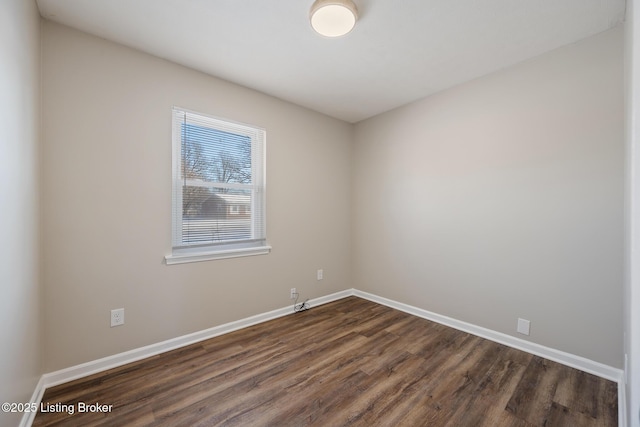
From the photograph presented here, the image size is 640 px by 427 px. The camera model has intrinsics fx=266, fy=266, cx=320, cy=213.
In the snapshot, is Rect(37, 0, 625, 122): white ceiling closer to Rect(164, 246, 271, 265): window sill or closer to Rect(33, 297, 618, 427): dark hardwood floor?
Rect(164, 246, 271, 265): window sill

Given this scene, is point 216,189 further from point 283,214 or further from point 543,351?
point 543,351

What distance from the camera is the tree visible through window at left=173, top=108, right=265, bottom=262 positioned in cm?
241

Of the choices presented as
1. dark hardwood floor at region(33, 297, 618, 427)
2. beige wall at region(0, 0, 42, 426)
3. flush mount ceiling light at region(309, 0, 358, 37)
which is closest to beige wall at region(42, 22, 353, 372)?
beige wall at region(0, 0, 42, 426)

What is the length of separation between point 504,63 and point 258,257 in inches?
117

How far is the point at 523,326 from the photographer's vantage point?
2311 mm

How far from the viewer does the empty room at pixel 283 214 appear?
1.62 m

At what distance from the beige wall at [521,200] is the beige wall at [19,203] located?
10.4 ft

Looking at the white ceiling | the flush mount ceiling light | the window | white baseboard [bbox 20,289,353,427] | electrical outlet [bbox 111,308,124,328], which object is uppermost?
the white ceiling

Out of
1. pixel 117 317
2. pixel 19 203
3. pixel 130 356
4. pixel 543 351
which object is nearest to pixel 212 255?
pixel 117 317

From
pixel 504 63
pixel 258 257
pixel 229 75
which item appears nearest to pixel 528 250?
pixel 504 63

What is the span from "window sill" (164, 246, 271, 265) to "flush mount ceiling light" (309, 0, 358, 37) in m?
2.05

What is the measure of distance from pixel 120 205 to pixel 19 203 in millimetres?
680

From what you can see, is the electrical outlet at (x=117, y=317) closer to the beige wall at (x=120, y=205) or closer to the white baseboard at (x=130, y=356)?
the beige wall at (x=120, y=205)

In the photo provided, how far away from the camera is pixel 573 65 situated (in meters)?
2.07
